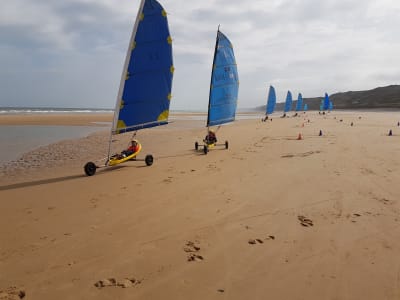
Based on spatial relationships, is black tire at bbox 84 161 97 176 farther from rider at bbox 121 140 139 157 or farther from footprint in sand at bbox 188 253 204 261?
footprint in sand at bbox 188 253 204 261

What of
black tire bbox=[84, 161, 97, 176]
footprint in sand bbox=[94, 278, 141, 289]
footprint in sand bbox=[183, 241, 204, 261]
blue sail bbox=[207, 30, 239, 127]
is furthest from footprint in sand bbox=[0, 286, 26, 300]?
blue sail bbox=[207, 30, 239, 127]

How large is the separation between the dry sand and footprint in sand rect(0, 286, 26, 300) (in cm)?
1

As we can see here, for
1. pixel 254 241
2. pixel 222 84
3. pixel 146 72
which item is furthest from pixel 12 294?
pixel 222 84

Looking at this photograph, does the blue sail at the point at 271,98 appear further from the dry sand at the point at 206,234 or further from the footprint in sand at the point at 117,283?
the footprint in sand at the point at 117,283

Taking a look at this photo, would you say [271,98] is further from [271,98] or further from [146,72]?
[146,72]

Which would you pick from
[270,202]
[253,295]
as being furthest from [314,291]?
[270,202]

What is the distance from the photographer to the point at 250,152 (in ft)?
40.9

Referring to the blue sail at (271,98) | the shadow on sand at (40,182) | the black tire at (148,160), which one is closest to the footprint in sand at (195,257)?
the shadow on sand at (40,182)

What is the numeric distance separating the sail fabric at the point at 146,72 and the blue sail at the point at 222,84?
4.08m

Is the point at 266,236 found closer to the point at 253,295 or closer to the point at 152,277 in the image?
the point at 253,295

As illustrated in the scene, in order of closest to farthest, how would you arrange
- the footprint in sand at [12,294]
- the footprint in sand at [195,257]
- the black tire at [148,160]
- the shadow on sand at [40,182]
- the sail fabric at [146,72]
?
the footprint in sand at [12,294], the footprint in sand at [195,257], the shadow on sand at [40,182], the sail fabric at [146,72], the black tire at [148,160]

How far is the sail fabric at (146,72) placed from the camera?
973 centimetres

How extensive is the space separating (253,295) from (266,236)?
4.73ft

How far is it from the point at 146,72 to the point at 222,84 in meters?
5.73
